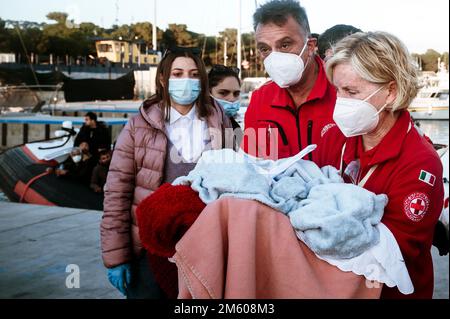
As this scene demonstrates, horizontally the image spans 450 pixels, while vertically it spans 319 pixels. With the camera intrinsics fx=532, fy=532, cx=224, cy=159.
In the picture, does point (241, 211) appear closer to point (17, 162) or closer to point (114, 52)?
point (17, 162)

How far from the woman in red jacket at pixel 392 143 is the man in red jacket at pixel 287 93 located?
428 millimetres

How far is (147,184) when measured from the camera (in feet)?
8.02

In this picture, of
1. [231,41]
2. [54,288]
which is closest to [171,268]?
[231,41]

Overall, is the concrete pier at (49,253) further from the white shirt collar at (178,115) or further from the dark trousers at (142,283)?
the white shirt collar at (178,115)

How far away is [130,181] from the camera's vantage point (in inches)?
98.3

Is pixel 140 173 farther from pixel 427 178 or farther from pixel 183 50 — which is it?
pixel 427 178

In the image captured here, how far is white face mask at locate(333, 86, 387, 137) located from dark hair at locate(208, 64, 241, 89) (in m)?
1.81

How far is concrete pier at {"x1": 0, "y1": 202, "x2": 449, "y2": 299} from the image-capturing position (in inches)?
164

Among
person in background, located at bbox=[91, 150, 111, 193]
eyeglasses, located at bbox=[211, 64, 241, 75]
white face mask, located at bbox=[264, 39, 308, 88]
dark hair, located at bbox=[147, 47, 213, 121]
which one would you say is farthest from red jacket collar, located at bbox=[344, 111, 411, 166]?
person in background, located at bbox=[91, 150, 111, 193]

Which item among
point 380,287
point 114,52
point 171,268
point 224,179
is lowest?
point 171,268

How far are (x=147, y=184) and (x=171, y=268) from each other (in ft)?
1.81

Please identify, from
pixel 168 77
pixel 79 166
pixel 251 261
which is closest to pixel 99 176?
pixel 79 166

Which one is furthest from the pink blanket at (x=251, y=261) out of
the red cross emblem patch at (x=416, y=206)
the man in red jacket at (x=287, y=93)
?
the man in red jacket at (x=287, y=93)

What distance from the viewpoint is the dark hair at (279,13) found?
83.4 inches
